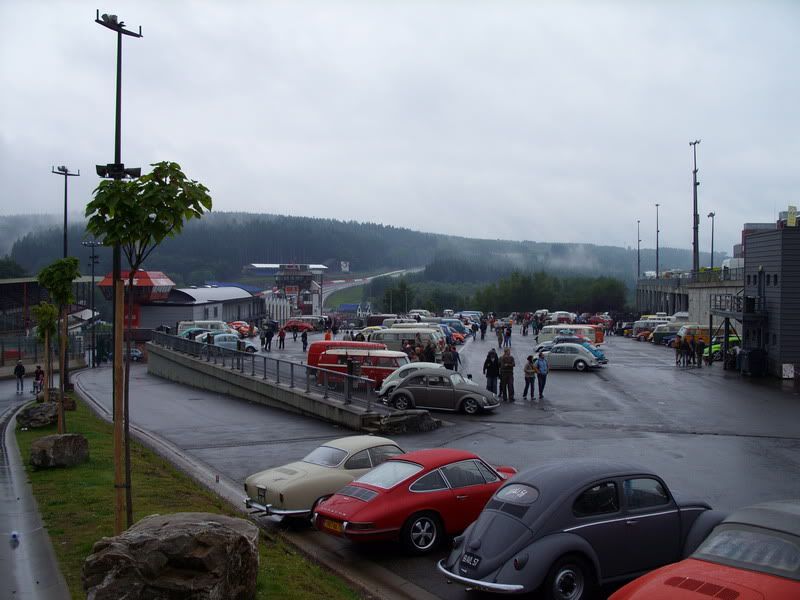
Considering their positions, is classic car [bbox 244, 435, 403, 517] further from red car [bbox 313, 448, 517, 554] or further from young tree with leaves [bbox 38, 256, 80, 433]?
young tree with leaves [bbox 38, 256, 80, 433]

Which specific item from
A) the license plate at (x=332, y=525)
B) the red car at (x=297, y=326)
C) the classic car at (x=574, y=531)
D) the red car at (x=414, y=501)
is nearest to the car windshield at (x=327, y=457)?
the red car at (x=414, y=501)

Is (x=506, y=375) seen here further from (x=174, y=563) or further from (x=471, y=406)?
(x=174, y=563)

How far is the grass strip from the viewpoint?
896 centimetres

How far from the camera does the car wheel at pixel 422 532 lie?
1068cm

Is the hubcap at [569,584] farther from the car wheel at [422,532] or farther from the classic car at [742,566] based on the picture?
the car wheel at [422,532]

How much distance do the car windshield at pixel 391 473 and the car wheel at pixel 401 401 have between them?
13884 mm

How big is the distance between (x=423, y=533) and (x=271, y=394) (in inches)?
753

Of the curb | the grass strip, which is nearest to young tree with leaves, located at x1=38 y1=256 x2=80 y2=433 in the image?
the grass strip

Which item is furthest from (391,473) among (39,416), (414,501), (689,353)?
(689,353)

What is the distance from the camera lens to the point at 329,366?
30.5 meters

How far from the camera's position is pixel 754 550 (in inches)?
271

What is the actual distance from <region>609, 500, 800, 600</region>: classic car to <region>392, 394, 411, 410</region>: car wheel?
18311 mm

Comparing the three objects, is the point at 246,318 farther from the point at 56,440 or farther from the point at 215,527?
the point at 215,527

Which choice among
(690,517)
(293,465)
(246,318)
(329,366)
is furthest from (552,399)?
(246,318)
